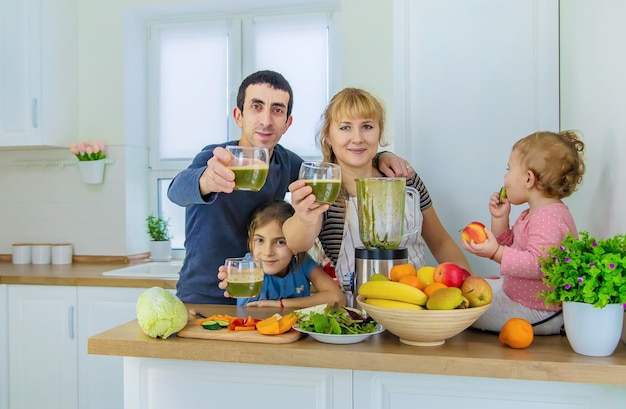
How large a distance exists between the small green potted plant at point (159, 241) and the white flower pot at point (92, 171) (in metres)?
0.37

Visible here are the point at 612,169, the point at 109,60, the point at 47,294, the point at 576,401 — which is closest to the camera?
the point at 576,401

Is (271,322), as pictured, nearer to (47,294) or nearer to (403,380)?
(403,380)

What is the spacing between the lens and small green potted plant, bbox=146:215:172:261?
3467 millimetres

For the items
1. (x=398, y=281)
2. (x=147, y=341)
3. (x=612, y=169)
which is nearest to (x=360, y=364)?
(x=398, y=281)

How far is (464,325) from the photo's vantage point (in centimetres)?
124

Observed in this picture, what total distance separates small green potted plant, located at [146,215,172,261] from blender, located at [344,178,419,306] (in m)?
2.16

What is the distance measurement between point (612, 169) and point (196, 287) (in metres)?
1.35

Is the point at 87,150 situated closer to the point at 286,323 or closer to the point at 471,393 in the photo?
the point at 286,323

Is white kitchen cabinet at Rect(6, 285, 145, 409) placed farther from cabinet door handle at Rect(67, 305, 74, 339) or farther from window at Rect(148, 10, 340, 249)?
window at Rect(148, 10, 340, 249)

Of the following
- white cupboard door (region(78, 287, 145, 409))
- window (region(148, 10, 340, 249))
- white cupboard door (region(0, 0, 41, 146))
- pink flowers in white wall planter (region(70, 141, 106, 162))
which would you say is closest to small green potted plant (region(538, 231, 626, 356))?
white cupboard door (region(78, 287, 145, 409))

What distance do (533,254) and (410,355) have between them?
39cm

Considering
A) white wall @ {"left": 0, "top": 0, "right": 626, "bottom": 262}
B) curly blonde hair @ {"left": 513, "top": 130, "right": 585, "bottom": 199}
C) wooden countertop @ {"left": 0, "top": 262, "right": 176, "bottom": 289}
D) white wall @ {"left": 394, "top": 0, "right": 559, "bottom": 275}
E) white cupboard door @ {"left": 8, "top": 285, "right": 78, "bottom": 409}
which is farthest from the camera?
white cupboard door @ {"left": 8, "top": 285, "right": 78, "bottom": 409}

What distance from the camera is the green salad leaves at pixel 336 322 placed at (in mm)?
1326

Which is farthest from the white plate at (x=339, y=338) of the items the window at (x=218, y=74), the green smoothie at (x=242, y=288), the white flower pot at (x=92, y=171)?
the white flower pot at (x=92, y=171)
